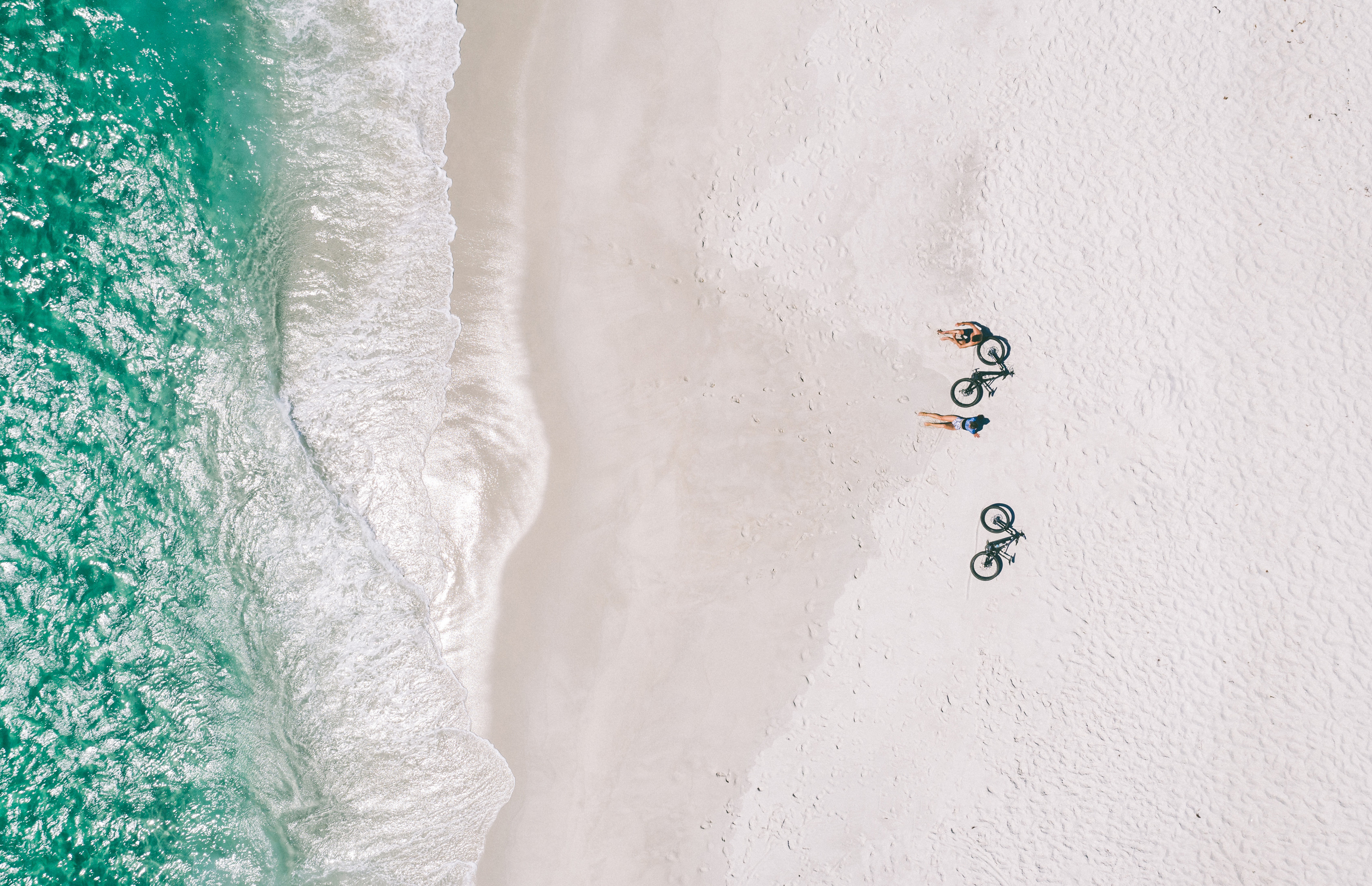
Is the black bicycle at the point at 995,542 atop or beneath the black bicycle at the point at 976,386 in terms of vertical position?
beneath

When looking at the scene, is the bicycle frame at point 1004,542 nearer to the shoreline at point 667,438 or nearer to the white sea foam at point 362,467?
the shoreline at point 667,438

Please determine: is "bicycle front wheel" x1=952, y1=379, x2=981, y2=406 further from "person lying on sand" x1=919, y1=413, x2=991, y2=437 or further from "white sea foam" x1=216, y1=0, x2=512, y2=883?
"white sea foam" x1=216, y1=0, x2=512, y2=883

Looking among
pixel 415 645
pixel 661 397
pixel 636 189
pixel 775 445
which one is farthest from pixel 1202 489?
pixel 415 645

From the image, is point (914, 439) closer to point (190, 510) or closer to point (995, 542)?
point (995, 542)

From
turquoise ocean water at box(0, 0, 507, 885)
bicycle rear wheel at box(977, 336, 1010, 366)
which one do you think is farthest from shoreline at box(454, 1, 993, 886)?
turquoise ocean water at box(0, 0, 507, 885)

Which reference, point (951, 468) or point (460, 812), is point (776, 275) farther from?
point (460, 812)

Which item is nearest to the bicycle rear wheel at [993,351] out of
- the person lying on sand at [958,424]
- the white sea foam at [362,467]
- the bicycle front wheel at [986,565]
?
the person lying on sand at [958,424]
